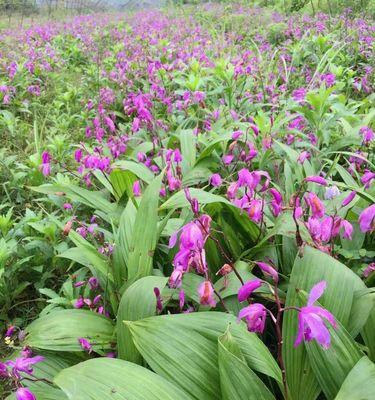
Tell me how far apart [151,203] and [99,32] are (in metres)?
8.63

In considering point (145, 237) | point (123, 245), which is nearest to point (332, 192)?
point (145, 237)

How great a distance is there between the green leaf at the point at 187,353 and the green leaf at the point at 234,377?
Result: 0.30 ft

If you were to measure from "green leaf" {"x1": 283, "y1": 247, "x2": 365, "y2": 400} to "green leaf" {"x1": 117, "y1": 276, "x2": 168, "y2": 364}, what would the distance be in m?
0.45

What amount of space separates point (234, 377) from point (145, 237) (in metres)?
0.81

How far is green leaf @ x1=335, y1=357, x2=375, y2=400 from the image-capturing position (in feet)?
3.97

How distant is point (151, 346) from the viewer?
4.61 feet

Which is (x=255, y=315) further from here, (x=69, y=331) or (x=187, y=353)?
(x=69, y=331)

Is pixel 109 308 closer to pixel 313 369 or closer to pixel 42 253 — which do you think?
pixel 42 253

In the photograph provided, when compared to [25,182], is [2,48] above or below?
above

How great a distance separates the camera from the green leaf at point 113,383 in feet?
3.97

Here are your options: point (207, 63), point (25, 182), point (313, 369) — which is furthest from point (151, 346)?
point (207, 63)

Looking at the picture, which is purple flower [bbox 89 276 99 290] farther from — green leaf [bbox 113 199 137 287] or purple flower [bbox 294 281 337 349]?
purple flower [bbox 294 281 337 349]

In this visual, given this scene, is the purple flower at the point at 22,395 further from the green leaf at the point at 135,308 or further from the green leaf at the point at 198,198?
the green leaf at the point at 198,198

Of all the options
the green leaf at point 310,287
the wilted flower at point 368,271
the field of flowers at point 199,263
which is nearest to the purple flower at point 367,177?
the field of flowers at point 199,263
